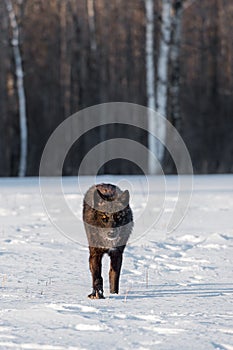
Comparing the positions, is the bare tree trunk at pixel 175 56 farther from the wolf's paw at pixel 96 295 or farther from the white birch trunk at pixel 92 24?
the wolf's paw at pixel 96 295

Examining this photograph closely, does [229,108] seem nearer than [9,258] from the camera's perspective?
No

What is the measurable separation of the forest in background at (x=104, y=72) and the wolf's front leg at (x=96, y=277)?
48.1 feet

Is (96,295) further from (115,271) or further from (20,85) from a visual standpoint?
(20,85)

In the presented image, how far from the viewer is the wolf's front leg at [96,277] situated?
502cm

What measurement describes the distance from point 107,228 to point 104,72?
2259 cm

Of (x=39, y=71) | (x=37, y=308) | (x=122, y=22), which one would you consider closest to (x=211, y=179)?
(x=37, y=308)

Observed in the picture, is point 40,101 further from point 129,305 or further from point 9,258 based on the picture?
point 129,305

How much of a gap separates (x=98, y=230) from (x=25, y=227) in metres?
3.34

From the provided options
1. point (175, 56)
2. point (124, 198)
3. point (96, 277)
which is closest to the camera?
point (96, 277)

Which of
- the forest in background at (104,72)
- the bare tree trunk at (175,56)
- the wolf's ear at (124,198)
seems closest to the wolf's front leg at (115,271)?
the wolf's ear at (124,198)

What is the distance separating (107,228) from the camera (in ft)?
17.1

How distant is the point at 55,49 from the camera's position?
2744 cm

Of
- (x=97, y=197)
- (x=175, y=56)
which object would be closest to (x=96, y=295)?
(x=97, y=197)

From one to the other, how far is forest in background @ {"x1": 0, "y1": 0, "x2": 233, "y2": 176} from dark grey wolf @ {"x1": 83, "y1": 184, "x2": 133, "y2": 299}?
14554mm
